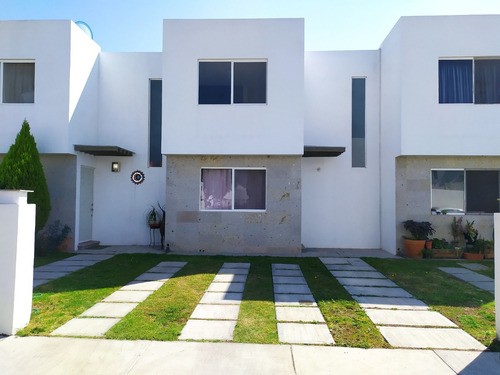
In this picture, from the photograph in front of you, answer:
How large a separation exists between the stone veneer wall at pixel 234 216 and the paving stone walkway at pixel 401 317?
2362 millimetres

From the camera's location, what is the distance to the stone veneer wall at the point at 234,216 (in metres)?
8.47

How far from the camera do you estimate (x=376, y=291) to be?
529 centimetres

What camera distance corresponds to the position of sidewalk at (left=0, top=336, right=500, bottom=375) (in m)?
2.88

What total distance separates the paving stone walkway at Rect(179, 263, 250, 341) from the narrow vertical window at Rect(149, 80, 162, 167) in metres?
4.99

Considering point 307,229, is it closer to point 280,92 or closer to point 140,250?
point 280,92

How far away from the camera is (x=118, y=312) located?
420 centimetres

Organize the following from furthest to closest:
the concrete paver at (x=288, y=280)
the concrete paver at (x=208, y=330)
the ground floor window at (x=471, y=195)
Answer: the ground floor window at (x=471, y=195) → the concrete paver at (x=288, y=280) → the concrete paver at (x=208, y=330)

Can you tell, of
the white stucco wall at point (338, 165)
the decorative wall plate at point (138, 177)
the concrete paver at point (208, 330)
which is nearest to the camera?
the concrete paver at point (208, 330)

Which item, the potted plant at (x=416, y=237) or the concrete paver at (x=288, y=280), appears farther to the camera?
the potted plant at (x=416, y=237)

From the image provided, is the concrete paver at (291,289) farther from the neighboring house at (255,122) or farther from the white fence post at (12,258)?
the white fence post at (12,258)

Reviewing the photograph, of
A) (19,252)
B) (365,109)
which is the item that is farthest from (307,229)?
(19,252)

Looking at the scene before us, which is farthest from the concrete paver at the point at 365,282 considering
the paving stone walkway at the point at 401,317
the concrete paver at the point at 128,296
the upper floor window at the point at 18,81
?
the upper floor window at the point at 18,81

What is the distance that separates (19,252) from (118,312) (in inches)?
55.6

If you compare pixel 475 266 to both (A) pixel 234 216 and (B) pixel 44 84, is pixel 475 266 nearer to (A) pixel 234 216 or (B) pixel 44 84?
(A) pixel 234 216
